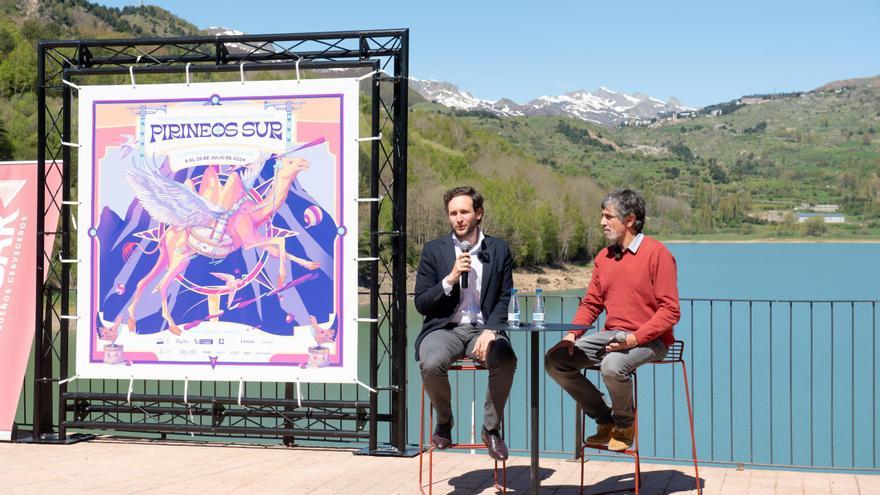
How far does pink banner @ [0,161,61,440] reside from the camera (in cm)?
729

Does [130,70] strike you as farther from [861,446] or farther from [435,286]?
[861,446]

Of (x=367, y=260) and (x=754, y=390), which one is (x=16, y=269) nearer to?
(x=367, y=260)

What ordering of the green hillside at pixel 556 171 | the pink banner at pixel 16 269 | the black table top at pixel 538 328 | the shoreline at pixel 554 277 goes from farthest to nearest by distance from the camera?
1. the green hillside at pixel 556 171
2. the shoreline at pixel 554 277
3. the pink banner at pixel 16 269
4. the black table top at pixel 538 328

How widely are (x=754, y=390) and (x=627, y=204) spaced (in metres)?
27.6

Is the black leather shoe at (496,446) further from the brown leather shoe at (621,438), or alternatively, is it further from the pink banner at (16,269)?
the pink banner at (16,269)

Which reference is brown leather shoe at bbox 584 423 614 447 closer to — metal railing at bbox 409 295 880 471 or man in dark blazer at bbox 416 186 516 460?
man in dark blazer at bbox 416 186 516 460

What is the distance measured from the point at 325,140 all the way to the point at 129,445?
2474mm

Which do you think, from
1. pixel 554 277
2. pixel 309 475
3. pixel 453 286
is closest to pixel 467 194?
pixel 453 286

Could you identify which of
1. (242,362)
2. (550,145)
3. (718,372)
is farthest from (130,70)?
(550,145)

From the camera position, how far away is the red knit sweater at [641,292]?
494cm

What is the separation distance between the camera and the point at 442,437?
515 centimetres

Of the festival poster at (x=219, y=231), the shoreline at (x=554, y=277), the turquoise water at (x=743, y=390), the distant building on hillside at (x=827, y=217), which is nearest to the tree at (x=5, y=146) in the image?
the shoreline at (x=554, y=277)

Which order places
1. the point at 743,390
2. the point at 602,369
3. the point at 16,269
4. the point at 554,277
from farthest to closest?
the point at 554,277 < the point at 743,390 < the point at 16,269 < the point at 602,369

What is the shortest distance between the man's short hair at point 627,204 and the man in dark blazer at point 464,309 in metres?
0.60
